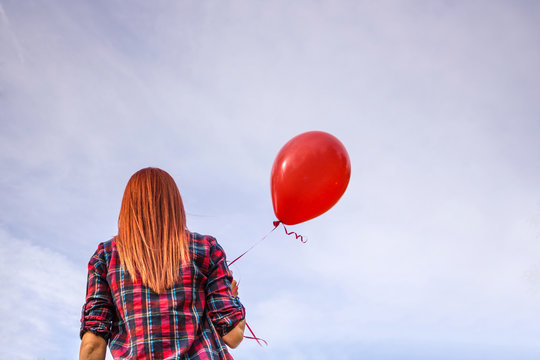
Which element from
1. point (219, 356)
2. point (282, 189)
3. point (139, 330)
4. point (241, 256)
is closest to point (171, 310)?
point (139, 330)

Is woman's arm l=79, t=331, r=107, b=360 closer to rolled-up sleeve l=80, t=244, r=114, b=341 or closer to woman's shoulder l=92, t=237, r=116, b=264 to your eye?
rolled-up sleeve l=80, t=244, r=114, b=341

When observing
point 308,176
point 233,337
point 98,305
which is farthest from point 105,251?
point 308,176

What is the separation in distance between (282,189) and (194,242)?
87.3 inches

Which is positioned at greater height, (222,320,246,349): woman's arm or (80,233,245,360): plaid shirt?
(80,233,245,360): plaid shirt

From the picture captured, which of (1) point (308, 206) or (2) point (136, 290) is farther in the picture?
(1) point (308, 206)

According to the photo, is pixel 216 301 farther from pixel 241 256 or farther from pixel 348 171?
pixel 348 171

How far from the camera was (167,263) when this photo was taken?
222 centimetres

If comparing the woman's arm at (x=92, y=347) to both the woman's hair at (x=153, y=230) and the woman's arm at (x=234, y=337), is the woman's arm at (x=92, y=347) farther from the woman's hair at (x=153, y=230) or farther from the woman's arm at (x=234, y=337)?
the woman's arm at (x=234, y=337)

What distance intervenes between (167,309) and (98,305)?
0.37m

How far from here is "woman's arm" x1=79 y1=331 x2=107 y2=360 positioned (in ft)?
7.34

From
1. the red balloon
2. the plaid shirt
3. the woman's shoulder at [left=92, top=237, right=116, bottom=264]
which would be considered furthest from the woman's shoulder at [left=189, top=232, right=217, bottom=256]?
the red balloon

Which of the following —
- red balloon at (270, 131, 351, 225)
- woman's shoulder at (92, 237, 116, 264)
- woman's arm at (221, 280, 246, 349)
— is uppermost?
red balloon at (270, 131, 351, 225)

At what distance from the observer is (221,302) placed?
2318 millimetres

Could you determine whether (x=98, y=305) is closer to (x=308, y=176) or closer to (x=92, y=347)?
(x=92, y=347)
